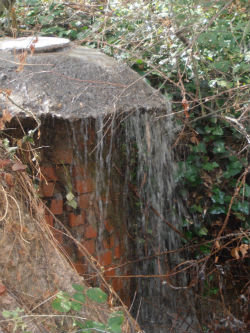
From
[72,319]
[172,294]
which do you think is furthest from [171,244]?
[72,319]

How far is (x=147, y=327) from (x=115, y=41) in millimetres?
2414

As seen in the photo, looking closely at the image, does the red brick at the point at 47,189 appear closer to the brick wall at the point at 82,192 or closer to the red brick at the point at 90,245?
the brick wall at the point at 82,192

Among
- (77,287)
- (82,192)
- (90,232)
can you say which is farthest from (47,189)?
(77,287)

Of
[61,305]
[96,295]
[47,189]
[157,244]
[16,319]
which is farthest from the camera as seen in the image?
[157,244]

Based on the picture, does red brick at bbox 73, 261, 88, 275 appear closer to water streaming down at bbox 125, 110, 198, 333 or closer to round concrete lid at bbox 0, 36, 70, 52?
water streaming down at bbox 125, 110, 198, 333

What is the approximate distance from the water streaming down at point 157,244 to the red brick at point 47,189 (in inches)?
28.7

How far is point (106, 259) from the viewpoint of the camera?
140 inches

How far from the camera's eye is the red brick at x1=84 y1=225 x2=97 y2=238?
3.40 meters

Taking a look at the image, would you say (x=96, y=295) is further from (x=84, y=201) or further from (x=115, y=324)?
(x=84, y=201)

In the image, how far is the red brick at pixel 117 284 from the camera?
3.63m

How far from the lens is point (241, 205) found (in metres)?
4.09

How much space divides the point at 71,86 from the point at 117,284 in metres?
1.57

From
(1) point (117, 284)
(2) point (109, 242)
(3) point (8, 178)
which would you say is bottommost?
(1) point (117, 284)

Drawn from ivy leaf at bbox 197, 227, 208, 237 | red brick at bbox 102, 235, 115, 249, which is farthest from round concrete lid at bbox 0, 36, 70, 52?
ivy leaf at bbox 197, 227, 208, 237
